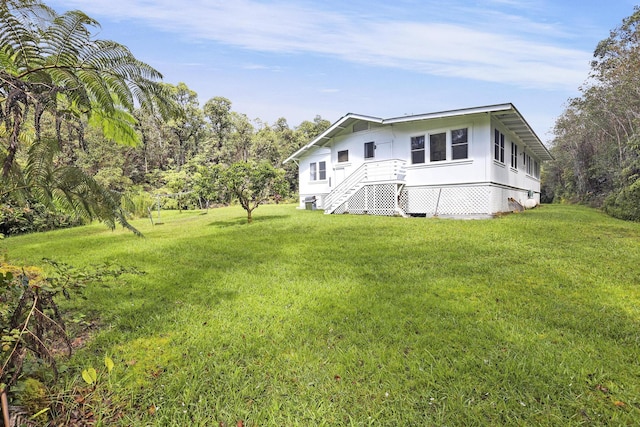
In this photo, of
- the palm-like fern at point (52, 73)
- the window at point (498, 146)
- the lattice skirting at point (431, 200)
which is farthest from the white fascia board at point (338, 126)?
the palm-like fern at point (52, 73)

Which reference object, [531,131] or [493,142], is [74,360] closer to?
[493,142]

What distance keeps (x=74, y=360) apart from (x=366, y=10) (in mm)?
9728

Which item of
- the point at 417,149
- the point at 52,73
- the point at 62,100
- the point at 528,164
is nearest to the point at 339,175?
the point at 417,149

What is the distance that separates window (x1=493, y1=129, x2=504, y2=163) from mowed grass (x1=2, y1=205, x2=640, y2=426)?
25.9 ft

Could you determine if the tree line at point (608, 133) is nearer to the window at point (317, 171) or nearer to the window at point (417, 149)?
the window at point (417, 149)

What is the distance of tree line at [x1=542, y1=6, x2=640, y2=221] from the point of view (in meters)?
16.0

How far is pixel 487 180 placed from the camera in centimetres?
1312

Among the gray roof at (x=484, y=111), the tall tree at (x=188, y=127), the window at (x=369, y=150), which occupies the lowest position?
the window at (x=369, y=150)

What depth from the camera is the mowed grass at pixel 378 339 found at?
7.62 feet

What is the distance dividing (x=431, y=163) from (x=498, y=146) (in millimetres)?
3184

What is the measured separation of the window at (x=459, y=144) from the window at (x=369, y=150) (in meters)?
4.05

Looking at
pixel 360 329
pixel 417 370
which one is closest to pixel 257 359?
pixel 360 329

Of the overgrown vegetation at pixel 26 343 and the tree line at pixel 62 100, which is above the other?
the tree line at pixel 62 100

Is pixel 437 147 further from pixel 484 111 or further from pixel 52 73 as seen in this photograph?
pixel 52 73
